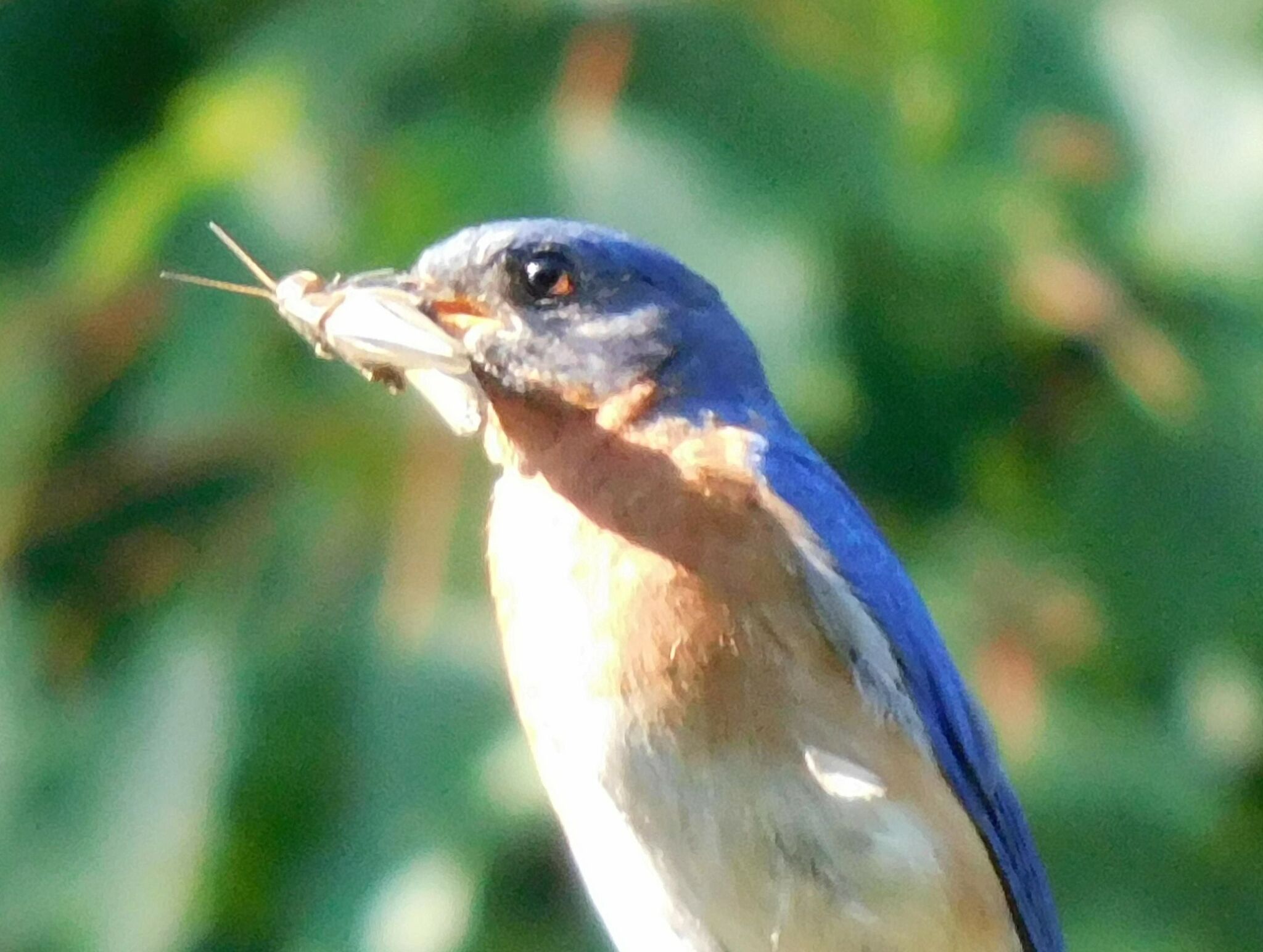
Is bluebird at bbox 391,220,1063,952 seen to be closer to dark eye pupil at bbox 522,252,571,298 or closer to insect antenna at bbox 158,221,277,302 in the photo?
dark eye pupil at bbox 522,252,571,298

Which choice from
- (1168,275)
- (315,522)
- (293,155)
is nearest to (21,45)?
(293,155)

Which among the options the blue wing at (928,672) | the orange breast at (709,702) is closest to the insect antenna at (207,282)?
the orange breast at (709,702)

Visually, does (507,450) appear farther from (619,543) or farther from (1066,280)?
(1066,280)

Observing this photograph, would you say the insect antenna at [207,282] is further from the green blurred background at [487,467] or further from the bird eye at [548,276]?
the bird eye at [548,276]

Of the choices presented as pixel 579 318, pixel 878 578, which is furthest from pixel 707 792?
pixel 579 318

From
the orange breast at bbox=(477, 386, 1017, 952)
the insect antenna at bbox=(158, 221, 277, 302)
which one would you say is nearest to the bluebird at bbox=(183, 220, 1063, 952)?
the orange breast at bbox=(477, 386, 1017, 952)

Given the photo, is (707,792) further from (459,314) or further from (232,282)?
(232,282)

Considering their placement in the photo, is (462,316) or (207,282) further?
(207,282)
